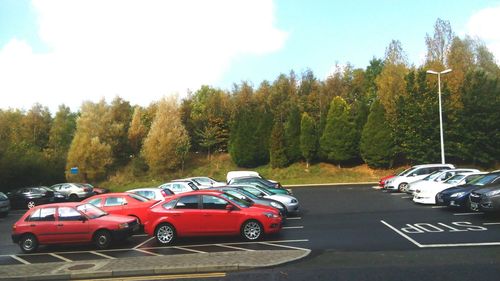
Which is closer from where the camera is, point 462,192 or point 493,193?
point 493,193

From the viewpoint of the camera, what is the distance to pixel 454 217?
54.3 ft

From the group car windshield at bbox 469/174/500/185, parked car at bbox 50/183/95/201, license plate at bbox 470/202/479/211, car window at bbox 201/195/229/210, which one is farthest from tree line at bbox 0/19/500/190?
car window at bbox 201/195/229/210

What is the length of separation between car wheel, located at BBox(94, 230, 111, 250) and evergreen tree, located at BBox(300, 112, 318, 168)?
3707cm

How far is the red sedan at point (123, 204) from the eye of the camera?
1655 cm

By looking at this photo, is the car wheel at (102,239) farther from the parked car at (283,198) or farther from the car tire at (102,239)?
the parked car at (283,198)

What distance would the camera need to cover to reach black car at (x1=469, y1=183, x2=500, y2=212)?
15.3m

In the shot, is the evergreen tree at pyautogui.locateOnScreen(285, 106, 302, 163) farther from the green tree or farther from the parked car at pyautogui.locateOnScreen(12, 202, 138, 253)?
the parked car at pyautogui.locateOnScreen(12, 202, 138, 253)

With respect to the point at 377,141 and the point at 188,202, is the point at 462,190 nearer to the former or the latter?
the point at 188,202

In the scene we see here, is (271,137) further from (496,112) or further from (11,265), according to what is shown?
(11,265)

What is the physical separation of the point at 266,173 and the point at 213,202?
35.9m

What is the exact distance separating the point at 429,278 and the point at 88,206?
1090 centimetres

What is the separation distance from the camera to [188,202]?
→ 13.5 m

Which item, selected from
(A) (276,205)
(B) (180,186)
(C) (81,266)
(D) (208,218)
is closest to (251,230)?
(D) (208,218)

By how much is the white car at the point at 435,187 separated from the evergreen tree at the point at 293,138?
28513 millimetres
